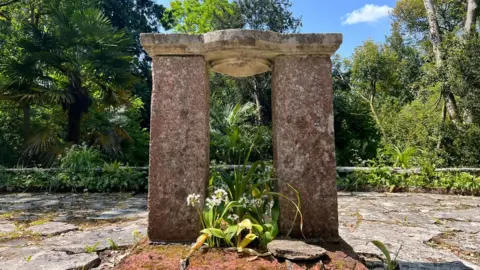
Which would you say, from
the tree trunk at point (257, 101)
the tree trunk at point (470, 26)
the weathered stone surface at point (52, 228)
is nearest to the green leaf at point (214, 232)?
the weathered stone surface at point (52, 228)

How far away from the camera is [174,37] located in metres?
2.14

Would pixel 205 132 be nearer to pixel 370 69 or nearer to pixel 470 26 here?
pixel 470 26

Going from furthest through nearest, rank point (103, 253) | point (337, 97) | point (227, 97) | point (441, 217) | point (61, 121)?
point (227, 97)
point (337, 97)
point (61, 121)
point (441, 217)
point (103, 253)

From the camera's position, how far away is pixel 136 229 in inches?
121

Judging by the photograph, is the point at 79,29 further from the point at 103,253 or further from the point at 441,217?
the point at 441,217

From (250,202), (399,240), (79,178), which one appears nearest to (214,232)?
(250,202)

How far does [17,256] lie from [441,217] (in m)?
4.00

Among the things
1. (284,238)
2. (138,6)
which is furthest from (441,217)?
(138,6)

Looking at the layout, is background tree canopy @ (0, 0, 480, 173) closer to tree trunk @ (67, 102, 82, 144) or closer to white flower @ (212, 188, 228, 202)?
tree trunk @ (67, 102, 82, 144)

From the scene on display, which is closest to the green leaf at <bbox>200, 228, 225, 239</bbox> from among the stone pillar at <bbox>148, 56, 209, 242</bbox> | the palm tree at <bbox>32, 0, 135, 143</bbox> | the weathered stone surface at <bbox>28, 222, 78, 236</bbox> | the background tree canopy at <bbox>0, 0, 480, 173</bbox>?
the stone pillar at <bbox>148, 56, 209, 242</bbox>

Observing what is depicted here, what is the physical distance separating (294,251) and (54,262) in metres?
1.44

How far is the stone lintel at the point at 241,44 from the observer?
2020 mm

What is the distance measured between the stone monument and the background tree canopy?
429 centimetres

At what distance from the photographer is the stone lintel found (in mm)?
2020
